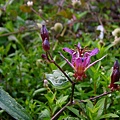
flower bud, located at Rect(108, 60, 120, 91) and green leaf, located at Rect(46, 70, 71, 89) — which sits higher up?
green leaf, located at Rect(46, 70, 71, 89)

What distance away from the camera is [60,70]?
2.31ft

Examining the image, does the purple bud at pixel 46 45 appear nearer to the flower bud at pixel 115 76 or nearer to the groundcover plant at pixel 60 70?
the groundcover plant at pixel 60 70

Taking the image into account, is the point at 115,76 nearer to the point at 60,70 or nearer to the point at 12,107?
the point at 60,70

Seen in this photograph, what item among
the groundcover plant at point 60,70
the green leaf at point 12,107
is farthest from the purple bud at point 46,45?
the green leaf at point 12,107

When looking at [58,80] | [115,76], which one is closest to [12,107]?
[58,80]

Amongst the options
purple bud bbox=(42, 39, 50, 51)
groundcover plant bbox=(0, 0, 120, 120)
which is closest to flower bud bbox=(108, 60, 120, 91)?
groundcover plant bbox=(0, 0, 120, 120)

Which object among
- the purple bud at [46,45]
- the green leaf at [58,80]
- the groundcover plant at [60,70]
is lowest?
the groundcover plant at [60,70]

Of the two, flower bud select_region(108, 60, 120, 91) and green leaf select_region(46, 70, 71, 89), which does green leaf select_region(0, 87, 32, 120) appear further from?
flower bud select_region(108, 60, 120, 91)

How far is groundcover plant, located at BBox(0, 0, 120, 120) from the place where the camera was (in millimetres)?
702

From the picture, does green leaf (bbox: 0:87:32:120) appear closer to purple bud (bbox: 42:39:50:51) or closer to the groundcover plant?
the groundcover plant

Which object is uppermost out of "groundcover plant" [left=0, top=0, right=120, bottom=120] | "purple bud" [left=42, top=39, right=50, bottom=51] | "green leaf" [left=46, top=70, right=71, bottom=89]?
"purple bud" [left=42, top=39, right=50, bottom=51]

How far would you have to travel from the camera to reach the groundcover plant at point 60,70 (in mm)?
702

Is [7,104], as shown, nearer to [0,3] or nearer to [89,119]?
[89,119]

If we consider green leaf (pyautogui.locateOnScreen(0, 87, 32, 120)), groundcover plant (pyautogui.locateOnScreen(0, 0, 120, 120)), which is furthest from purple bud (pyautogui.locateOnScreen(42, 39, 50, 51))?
green leaf (pyautogui.locateOnScreen(0, 87, 32, 120))
